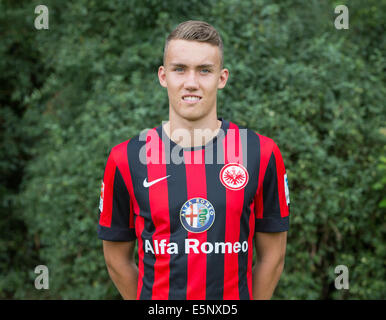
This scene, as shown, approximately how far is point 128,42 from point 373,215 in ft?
10.0

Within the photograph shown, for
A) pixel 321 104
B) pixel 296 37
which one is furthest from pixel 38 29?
pixel 321 104

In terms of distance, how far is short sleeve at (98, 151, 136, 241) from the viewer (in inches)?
94.3

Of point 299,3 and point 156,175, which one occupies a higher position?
point 299,3

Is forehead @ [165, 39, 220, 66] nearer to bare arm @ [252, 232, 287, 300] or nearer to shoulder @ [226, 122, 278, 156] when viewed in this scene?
shoulder @ [226, 122, 278, 156]

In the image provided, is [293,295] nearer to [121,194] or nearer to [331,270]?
[331,270]

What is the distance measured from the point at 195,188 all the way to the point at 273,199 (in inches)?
18.0

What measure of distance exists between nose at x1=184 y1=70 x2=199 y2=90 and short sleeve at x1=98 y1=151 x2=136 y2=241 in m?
0.54

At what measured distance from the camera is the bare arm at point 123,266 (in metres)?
2.57

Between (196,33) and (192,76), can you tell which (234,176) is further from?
(196,33)

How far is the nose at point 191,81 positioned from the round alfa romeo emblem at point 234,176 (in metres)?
0.41

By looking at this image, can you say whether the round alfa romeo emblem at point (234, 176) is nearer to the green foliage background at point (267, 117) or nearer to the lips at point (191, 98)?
the lips at point (191, 98)

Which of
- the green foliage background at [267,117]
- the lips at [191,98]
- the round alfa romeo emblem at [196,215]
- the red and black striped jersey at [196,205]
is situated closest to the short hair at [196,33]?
the lips at [191,98]

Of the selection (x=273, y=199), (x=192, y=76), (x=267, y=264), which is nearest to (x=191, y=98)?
(x=192, y=76)

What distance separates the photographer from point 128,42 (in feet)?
16.9
